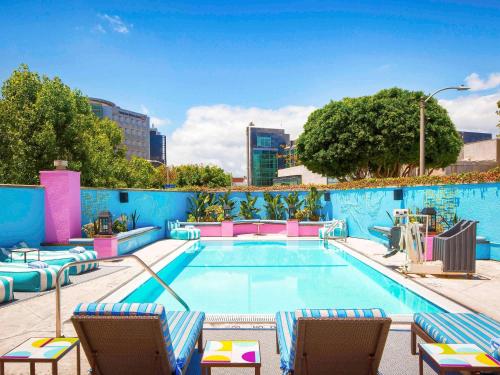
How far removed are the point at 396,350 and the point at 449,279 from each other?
478 centimetres

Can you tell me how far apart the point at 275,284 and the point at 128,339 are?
6401 mm

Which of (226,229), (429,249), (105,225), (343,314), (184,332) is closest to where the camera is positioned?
(343,314)

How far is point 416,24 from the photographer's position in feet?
44.8

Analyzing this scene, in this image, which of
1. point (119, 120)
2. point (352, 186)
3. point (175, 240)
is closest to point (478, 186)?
point (352, 186)

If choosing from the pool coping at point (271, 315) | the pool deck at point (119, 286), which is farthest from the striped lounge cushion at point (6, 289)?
the pool coping at point (271, 315)

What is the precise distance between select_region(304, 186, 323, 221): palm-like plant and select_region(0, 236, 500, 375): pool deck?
8.69m

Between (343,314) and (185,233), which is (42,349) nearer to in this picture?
(343,314)

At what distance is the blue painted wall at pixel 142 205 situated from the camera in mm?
12297

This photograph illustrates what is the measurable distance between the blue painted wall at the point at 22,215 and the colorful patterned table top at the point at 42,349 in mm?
7595

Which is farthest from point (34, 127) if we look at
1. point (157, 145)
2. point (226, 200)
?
point (157, 145)

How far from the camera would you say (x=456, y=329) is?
3562mm

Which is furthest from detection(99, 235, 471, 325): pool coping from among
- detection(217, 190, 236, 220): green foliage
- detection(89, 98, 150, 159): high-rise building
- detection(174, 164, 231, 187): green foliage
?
detection(89, 98, 150, 159): high-rise building

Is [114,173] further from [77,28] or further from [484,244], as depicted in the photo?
[484,244]

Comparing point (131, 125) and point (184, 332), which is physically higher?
point (131, 125)
